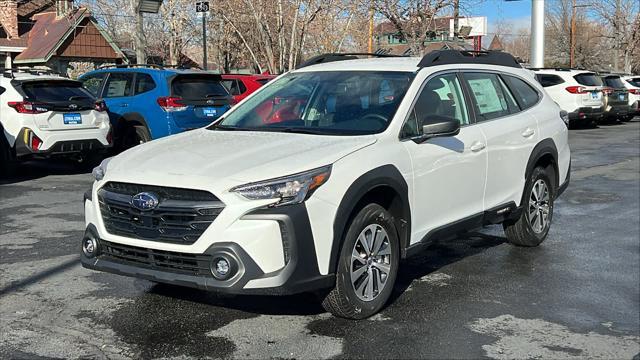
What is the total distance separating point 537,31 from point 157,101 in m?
13.6

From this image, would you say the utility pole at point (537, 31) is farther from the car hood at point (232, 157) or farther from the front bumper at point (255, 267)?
the front bumper at point (255, 267)

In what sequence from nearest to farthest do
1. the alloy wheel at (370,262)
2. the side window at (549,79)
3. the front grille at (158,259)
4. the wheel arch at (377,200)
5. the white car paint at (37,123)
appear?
the front grille at (158,259) → the wheel arch at (377,200) → the alloy wheel at (370,262) → the white car paint at (37,123) → the side window at (549,79)

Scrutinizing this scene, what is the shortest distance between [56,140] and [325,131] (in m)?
7.18

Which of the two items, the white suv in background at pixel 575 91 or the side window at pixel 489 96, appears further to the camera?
the white suv in background at pixel 575 91

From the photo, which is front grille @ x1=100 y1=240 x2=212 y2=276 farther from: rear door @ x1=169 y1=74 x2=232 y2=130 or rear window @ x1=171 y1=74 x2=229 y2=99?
rear window @ x1=171 y1=74 x2=229 y2=99

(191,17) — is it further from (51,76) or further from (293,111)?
(293,111)

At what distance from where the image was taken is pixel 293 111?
5.57 meters

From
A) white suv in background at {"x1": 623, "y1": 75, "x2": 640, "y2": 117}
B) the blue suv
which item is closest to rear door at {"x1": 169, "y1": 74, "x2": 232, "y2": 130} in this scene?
the blue suv

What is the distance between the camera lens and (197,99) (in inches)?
490

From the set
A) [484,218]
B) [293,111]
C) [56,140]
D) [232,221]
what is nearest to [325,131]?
[293,111]

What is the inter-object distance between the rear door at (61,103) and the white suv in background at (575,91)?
14.0 m

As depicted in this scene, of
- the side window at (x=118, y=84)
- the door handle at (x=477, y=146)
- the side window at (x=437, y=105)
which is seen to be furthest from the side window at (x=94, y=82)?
the door handle at (x=477, y=146)

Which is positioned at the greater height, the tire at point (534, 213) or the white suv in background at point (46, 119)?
the white suv in background at point (46, 119)

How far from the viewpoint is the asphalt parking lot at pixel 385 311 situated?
169 inches
